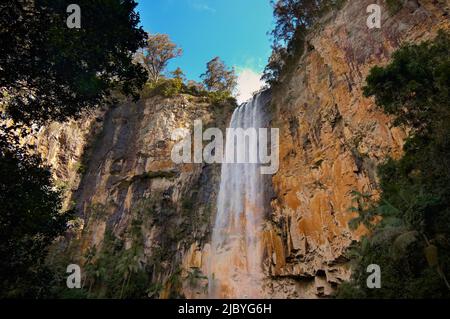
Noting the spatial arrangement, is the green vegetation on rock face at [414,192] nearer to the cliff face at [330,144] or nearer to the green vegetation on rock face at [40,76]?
the cliff face at [330,144]

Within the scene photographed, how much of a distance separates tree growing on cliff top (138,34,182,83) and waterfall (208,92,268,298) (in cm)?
1857

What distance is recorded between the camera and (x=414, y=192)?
12492mm

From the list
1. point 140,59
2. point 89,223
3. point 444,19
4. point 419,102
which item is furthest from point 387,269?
point 140,59

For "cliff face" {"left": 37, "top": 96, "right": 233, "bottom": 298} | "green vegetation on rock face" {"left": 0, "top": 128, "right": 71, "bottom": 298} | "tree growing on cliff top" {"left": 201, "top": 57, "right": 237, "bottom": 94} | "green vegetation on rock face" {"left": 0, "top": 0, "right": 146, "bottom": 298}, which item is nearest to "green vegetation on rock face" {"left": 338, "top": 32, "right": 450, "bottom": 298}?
"green vegetation on rock face" {"left": 0, "top": 0, "right": 146, "bottom": 298}

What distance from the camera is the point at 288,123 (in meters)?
23.7

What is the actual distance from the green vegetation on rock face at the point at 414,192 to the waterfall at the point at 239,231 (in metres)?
7.67

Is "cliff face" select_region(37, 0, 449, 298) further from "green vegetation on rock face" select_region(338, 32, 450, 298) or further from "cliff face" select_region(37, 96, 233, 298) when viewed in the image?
"green vegetation on rock face" select_region(338, 32, 450, 298)

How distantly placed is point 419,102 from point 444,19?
4729 millimetres

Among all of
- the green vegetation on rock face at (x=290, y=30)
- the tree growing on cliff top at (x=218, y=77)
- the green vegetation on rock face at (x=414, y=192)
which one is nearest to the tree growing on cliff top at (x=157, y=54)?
the tree growing on cliff top at (x=218, y=77)

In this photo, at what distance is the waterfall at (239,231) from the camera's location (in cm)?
2103

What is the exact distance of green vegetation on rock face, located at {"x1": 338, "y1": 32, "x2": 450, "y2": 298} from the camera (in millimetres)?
11141

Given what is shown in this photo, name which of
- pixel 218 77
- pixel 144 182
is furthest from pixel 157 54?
pixel 144 182

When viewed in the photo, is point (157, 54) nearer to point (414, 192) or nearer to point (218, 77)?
point (218, 77)

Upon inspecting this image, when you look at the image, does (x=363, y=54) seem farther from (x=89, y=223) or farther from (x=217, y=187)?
(x=89, y=223)
